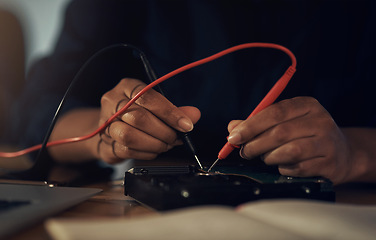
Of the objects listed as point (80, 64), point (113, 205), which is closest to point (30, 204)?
point (113, 205)

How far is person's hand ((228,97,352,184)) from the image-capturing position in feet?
1.57

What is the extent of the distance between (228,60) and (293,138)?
2.03 feet

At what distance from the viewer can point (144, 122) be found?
564 mm

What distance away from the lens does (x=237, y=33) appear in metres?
1.08

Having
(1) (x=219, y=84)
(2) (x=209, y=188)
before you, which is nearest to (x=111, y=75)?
(1) (x=219, y=84)

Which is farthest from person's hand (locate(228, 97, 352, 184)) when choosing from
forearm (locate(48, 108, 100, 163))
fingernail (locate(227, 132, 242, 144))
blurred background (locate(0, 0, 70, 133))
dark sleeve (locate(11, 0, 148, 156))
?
blurred background (locate(0, 0, 70, 133))

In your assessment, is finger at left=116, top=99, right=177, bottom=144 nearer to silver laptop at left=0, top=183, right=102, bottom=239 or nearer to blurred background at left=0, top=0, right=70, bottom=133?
silver laptop at left=0, top=183, right=102, bottom=239

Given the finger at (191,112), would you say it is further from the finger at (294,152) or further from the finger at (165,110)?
the finger at (294,152)

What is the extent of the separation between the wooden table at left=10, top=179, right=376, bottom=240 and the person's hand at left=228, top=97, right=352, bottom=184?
0.17 feet

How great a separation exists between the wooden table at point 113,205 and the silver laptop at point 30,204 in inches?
0.4

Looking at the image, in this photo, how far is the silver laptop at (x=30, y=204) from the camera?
0.26 meters

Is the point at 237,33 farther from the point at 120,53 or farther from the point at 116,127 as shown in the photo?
the point at 116,127

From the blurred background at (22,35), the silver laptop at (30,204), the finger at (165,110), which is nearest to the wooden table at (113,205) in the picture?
the silver laptop at (30,204)

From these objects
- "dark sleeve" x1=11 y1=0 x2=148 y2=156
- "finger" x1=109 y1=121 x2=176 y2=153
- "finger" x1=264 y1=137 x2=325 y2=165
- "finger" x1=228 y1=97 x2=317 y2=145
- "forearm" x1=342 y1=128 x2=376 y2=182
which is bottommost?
"forearm" x1=342 y1=128 x2=376 y2=182
